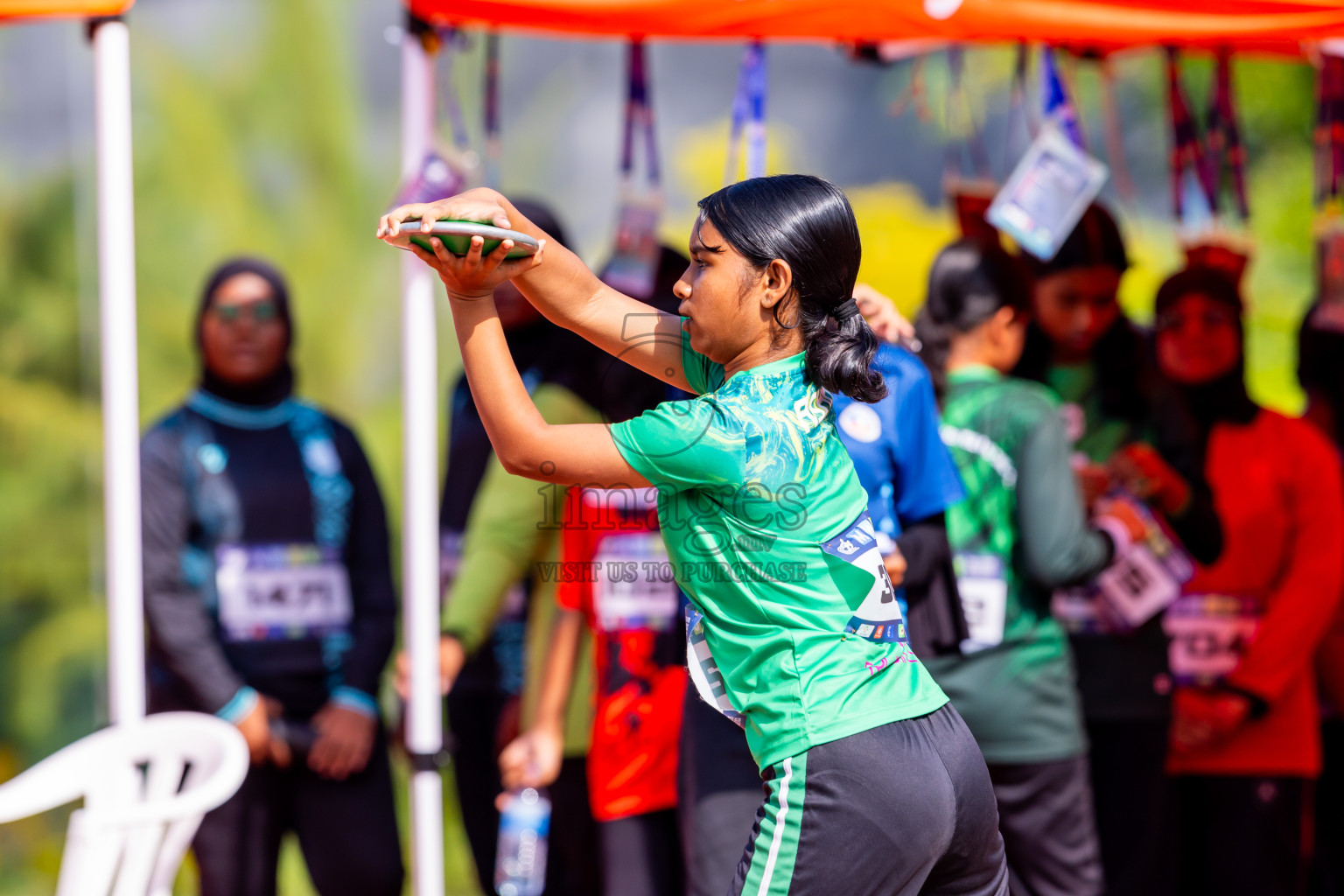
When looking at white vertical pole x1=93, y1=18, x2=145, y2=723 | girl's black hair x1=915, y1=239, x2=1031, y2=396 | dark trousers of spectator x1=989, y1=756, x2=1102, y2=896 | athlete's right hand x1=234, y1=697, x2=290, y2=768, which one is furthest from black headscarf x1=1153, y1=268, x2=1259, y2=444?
white vertical pole x1=93, y1=18, x2=145, y2=723

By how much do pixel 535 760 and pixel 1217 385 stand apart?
195 cm

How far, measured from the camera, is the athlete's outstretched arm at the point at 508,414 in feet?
5.28

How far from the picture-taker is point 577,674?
3072 mm

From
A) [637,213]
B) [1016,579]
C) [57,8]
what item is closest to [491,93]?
[637,213]

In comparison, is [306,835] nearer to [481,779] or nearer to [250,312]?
[481,779]

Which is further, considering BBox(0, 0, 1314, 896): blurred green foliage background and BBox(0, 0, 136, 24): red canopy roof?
BBox(0, 0, 1314, 896): blurred green foliage background

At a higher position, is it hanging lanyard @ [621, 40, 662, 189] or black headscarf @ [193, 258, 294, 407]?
hanging lanyard @ [621, 40, 662, 189]

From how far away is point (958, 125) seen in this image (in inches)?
168

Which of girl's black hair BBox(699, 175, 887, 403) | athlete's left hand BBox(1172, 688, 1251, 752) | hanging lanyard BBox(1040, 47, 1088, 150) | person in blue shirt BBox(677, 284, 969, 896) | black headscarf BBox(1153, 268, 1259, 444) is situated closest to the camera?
girl's black hair BBox(699, 175, 887, 403)

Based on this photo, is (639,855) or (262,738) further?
(262,738)

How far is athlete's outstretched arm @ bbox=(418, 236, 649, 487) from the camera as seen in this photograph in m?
1.61

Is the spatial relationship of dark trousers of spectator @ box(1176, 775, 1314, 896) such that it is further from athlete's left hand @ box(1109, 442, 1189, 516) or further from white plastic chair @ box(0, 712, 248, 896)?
white plastic chair @ box(0, 712, 248, 896)

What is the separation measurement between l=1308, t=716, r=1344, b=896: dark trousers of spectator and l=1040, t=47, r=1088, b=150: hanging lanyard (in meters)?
1.90

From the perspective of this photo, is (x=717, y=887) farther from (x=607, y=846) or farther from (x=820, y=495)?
(x=820, y=495)
